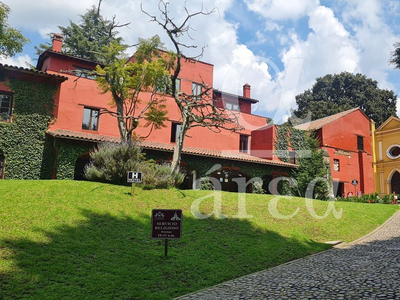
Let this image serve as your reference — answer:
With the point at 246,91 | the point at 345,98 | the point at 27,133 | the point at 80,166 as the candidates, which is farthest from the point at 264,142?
the point at 345,98

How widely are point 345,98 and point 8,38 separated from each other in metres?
48.4

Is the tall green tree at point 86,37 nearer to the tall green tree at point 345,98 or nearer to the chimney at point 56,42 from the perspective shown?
the chimney at point 56,42

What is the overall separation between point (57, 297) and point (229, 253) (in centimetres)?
479

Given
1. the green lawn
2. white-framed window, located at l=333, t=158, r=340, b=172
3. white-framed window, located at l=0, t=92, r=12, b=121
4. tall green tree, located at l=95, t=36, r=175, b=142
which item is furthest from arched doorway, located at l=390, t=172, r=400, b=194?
white-framed window, located at l=0, t=92, r=12, b=121

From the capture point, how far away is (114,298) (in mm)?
5883

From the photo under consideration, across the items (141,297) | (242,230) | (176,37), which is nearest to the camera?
(141,297)

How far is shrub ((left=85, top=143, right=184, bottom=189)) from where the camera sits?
1453 centimetres

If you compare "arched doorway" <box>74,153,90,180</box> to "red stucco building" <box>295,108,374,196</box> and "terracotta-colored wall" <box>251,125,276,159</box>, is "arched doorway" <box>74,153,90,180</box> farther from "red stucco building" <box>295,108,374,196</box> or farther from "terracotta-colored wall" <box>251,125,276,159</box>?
"red stucco building" <box>295,108,374,196</box>

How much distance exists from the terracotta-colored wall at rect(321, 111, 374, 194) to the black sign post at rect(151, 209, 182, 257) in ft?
81.7

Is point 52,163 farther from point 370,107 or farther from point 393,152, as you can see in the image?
point 370,107

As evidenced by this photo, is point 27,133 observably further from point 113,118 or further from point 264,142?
point 264,142

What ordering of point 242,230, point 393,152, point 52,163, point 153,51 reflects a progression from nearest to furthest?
point 242,230 < point 52,163 < point 153,51 < point 393,152

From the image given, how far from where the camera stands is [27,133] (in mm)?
18453

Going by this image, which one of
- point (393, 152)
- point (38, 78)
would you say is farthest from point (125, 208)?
point (393, 152)
